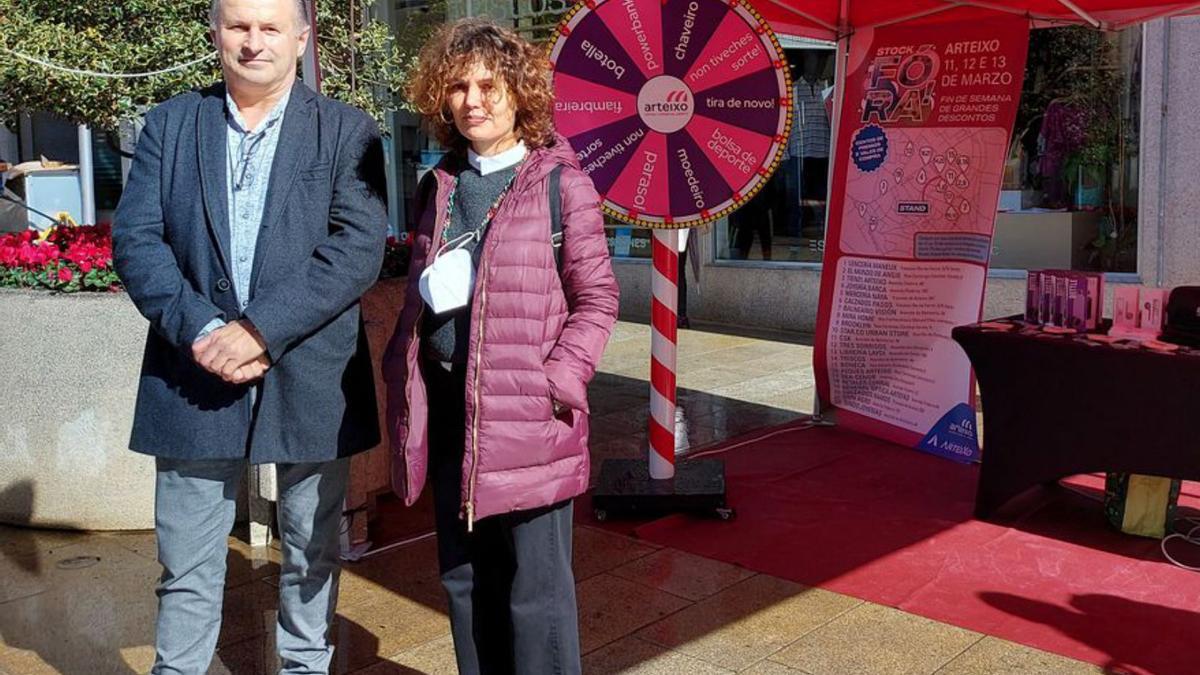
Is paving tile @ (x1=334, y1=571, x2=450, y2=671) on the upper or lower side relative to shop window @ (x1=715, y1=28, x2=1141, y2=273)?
lower

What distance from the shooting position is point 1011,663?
3.43 meters

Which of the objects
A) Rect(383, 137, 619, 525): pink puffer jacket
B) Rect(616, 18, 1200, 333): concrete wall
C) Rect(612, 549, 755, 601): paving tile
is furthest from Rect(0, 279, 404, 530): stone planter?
Rect(616, 18, 1200, 333): concrete wall

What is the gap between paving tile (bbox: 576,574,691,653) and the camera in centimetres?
371

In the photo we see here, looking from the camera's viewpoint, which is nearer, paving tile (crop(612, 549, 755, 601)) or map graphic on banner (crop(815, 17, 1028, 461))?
paving tile (crop(612, 549, 755, 601))

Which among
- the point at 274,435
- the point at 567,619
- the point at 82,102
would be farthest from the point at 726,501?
the point at 82,102

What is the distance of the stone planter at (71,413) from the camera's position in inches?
179

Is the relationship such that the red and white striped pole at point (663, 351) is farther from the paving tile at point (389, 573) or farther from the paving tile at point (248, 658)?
the paving tile at point (248, 658)

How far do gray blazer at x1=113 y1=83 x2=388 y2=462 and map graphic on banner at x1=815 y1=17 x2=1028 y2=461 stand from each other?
362 centimetres

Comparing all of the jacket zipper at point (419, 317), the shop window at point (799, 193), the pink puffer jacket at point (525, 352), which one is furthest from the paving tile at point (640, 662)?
the shop window at point (799, 193)

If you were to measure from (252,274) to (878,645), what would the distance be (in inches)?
85.9

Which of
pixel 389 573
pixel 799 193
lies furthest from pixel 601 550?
pixel 799 193

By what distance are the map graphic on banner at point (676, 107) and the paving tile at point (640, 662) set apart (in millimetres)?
1695

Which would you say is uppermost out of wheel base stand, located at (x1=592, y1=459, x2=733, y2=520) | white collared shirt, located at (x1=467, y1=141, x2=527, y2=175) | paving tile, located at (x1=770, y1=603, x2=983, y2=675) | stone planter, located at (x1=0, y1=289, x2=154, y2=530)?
white collared shirt, located at (x1=467, y1=141, x2=527, y2=175)

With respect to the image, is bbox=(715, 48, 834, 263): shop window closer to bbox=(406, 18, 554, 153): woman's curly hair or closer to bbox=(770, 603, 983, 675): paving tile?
bbox=(770, 603, 983, 675): paving tile
